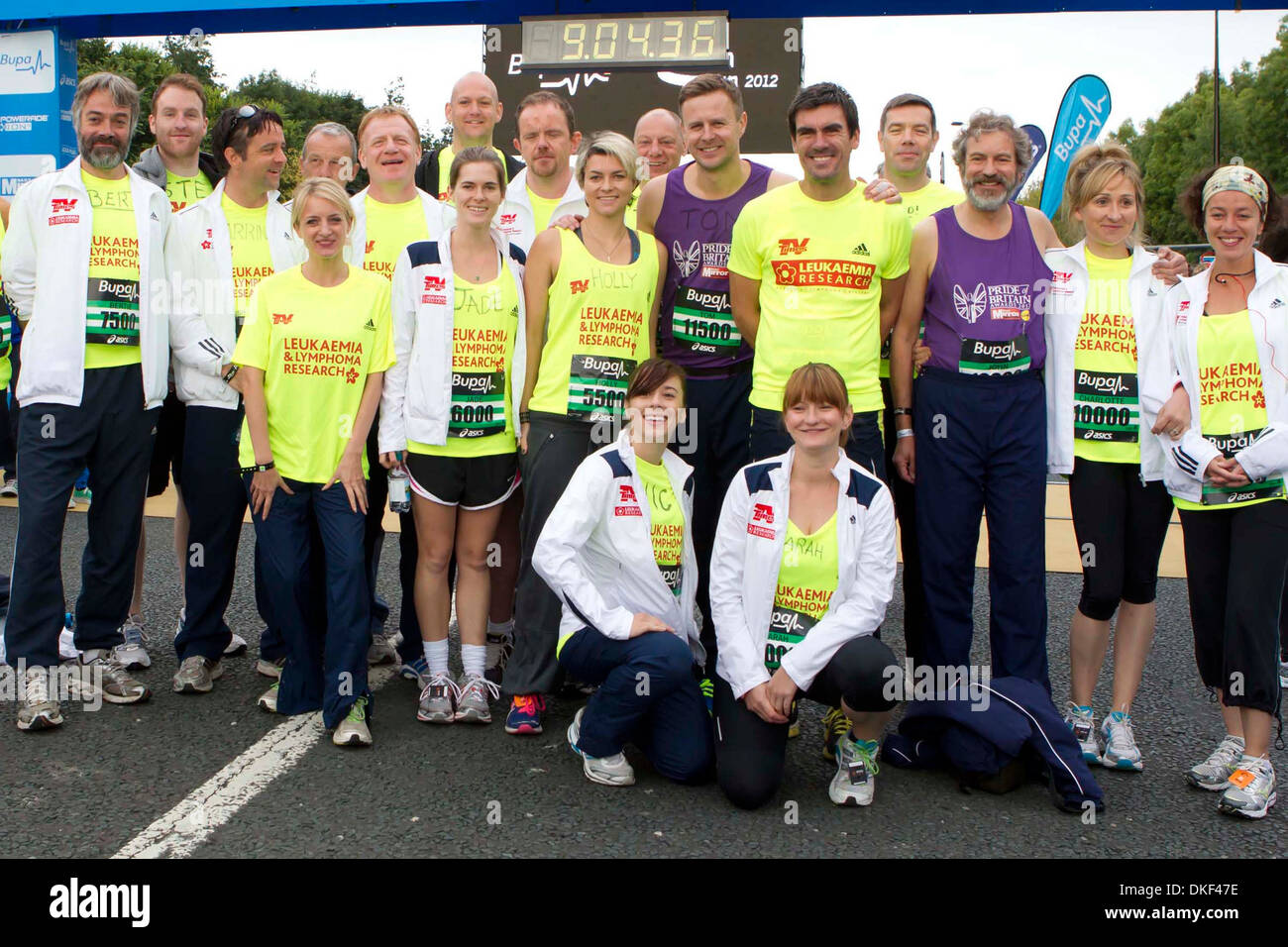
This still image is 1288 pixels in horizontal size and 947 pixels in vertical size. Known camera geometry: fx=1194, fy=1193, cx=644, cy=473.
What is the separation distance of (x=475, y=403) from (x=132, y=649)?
1993 mm

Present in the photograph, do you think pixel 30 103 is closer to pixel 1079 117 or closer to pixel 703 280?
pixel 703 280

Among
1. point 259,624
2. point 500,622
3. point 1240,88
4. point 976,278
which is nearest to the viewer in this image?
point 976,278

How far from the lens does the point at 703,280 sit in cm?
473

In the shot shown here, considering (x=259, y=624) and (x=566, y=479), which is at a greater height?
(x=566, y=479)

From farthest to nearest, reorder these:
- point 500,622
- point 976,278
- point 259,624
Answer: point 259,624 → point 500,622 → point 976,278

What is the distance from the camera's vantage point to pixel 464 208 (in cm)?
458

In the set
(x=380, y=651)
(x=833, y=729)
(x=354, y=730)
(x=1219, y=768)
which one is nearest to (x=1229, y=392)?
(x=1219, y=768)

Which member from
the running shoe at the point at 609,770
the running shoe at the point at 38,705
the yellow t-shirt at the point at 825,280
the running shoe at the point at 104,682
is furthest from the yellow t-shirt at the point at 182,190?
the running shoe at the point at 609,770

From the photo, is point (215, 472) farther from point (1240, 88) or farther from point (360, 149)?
point (1240, 88)

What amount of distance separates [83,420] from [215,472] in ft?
1.77

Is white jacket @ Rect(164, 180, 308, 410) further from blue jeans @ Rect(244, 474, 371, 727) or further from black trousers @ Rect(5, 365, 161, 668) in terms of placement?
blue jeans @ Rect(244, 474, 371, 727)

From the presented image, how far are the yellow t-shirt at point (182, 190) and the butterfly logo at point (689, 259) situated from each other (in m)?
2.14

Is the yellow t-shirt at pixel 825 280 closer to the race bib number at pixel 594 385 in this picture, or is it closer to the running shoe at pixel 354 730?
the race bib number at pixel 594 385
